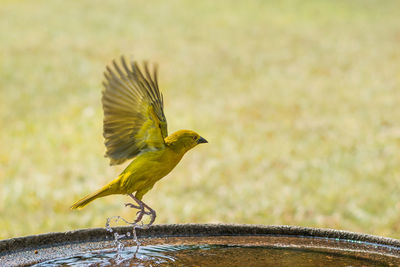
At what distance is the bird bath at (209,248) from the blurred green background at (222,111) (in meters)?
3.06

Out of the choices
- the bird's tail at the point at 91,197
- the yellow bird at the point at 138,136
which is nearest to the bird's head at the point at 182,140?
the yellow bird at the point at 138,136

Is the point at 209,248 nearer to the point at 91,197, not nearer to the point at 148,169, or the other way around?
the point at 148,169

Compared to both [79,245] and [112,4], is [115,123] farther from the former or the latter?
[112,4]

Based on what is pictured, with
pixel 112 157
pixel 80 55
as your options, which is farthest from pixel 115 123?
pixel 80 55

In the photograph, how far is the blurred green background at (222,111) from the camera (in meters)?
6.28

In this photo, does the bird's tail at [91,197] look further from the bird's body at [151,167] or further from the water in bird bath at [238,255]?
the water in bird bath at [238,255]

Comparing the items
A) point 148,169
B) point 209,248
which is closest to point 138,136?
point 148,169

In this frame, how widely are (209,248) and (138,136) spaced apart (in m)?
0.64

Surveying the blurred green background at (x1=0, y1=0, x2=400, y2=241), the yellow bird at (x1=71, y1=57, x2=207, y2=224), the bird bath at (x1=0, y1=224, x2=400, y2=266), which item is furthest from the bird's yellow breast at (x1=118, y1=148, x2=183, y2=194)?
the blurred green background at (x1=0, y1=0, x2=400, y2=241)

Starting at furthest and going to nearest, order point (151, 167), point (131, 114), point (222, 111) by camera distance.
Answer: point (222, 111), point (131, 114), point (151, 167)

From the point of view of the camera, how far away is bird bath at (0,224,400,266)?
253 centimetres

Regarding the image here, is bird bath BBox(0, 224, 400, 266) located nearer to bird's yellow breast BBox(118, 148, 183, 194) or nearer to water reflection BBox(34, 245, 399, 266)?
water reflection BBox(34, 245, 399, 266)

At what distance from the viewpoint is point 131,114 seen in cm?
282

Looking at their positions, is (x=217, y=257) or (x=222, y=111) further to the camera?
(x=222, y=111)
